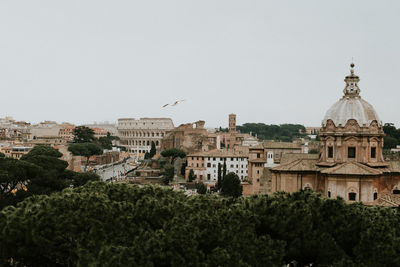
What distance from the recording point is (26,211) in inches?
439

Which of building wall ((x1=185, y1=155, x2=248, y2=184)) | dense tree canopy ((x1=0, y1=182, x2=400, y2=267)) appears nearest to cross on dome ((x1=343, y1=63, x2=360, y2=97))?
dense tree canopy ((x1=0, y1=182, x2=400, y2=267))

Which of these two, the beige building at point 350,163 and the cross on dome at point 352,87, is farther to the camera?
the cross on dome at point 352,87

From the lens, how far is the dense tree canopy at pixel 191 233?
1005 cm

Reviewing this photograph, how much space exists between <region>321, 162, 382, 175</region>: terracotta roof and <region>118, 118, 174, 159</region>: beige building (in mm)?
90088

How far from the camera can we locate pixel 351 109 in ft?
81.7

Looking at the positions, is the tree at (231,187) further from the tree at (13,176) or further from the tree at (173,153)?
the tree at (173,153)

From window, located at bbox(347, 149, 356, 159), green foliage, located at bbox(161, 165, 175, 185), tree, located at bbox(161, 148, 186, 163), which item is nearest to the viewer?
window, located at bbox(347, 149, 356, 159)

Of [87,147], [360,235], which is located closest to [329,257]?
[360,235]

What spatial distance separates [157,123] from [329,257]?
106449mm

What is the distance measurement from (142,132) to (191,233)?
107801mm

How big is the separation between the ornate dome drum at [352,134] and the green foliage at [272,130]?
114 m

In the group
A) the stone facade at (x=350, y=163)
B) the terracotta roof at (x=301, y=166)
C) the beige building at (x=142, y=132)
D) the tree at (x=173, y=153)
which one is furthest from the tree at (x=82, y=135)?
the terracotta roof at (x=301, y=166)

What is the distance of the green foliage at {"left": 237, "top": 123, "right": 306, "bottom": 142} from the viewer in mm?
143125

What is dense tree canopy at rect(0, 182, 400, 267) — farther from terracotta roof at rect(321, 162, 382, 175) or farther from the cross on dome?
the cross on dome
